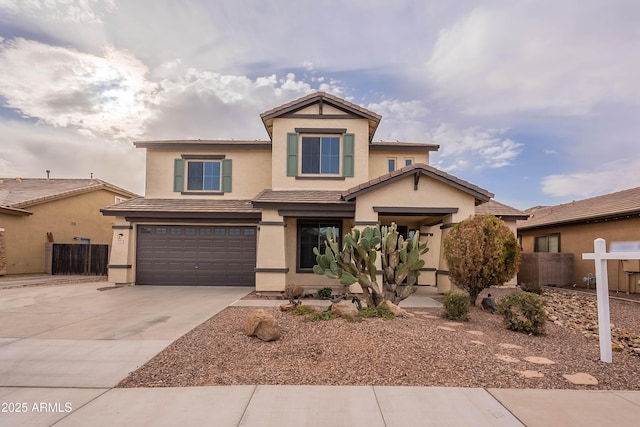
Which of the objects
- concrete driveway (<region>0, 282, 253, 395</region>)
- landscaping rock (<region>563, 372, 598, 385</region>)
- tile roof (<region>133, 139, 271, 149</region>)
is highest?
tile roof (<region>133, 139, 271, 149</region>)

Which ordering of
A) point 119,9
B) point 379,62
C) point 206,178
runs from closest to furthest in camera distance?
point 119,9 < point 379,62 < point 206,178

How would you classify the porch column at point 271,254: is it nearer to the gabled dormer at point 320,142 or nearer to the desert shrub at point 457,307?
the gabled dormer at point 320,142

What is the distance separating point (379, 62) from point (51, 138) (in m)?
18.4

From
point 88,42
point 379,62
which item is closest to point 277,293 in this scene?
point 379,62

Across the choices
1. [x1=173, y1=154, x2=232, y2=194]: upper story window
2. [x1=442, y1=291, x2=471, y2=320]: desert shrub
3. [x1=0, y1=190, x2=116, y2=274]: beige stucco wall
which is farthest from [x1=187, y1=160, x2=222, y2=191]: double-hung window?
[x1=442, y1=291, x2=471, y2=320]: desert shrub

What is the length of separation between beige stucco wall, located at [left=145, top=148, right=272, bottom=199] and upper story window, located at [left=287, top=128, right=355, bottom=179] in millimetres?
2070

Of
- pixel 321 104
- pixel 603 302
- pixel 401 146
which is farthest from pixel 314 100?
pixel 603 302

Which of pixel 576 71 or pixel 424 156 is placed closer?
pixel 576 71

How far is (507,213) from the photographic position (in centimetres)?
1622

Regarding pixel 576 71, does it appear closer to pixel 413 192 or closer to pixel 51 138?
pixel 413 192

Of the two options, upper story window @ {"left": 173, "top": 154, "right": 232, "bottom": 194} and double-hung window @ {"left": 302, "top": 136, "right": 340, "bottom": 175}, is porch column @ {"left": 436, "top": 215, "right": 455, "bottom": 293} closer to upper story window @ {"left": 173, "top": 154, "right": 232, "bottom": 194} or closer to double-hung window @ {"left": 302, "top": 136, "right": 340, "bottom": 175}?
double-hung window @ {"left": 302, "top": 136, "right": 340, "bottom": 175}

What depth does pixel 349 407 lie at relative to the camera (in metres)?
4.05

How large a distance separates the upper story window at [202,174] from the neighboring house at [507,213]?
11793mm

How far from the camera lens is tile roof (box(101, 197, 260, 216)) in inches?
578
